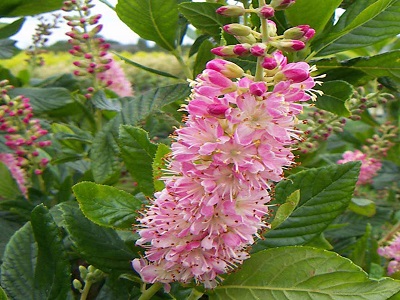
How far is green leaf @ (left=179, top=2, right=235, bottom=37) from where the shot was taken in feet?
4.43

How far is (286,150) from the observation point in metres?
1.01

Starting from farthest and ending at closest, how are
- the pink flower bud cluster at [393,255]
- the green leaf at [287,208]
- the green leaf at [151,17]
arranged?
1. the pink flower bud cluster at [393,255]
2. the green leaf at [151,17]
3. the green leaf at [287,208]

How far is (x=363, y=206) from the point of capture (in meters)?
1.87

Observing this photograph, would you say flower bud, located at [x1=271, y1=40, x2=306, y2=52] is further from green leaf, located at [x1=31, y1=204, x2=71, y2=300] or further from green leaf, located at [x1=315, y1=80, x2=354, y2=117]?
green leaf, located at [x1=31, y1=204, x2=71, y2=300]

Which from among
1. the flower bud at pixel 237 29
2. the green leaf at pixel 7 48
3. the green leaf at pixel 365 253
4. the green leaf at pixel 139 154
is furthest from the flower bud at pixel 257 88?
the green leaf at pixel 7 48

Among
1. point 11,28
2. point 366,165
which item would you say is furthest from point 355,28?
point 11,28

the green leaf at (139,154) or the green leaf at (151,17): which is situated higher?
the green leaf at (151,17)

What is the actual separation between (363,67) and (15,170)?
1234mm

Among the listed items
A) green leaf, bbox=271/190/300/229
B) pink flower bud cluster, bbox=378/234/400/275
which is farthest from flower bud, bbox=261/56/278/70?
pink flower bud cluster, bbox=378/234/400/275

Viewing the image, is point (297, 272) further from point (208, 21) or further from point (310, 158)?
point (310, 158)

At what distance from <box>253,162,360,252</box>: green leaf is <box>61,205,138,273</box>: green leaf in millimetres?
282

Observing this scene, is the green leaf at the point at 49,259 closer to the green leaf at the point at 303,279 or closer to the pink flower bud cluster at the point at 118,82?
the green leaf at the point at 303,279

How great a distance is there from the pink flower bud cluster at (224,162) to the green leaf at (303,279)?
0.15 feet

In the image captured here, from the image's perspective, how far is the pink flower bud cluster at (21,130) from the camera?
1.73m
